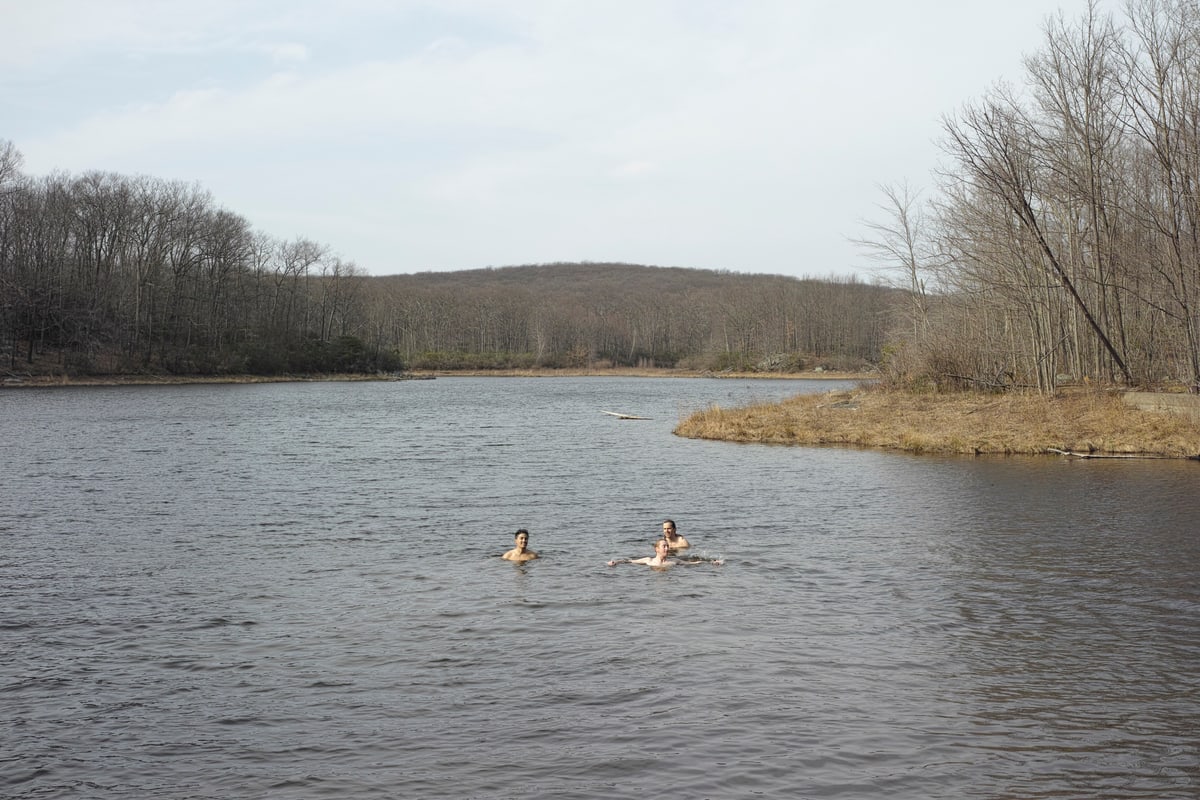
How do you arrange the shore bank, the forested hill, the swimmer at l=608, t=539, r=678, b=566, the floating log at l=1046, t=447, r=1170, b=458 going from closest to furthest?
the swimmer at l=608, t=539, r=678, b=566 < the floating log at l=1046, t=447, r=1170, b=458 < the shore bank < the forested hill

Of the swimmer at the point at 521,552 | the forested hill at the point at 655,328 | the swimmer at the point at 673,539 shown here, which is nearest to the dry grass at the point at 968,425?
the swimmer at the point at 673,539

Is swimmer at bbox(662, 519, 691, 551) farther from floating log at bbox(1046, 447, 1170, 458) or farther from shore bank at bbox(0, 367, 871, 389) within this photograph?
shore bank at bbox(0, 367, 871, 389)

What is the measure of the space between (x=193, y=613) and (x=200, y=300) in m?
96.5

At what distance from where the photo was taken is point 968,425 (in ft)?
112

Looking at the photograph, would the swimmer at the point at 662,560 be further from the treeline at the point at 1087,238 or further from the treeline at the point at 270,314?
the treeline at the point at 270,314

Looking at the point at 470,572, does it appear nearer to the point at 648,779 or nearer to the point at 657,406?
the point at 648,779

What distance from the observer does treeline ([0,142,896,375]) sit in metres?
85.1

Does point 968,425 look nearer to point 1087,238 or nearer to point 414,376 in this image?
point 1087,238

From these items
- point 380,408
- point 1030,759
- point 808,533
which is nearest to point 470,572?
point 808,533

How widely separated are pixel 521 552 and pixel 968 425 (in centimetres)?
2349

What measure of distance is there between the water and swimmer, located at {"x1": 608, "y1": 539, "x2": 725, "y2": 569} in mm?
274

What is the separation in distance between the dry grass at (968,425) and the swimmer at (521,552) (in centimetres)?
2082

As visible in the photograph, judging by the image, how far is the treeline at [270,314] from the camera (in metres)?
85.1

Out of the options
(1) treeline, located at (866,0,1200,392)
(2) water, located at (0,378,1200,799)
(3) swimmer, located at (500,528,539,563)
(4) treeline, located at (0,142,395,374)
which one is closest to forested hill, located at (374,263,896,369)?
(4) treeline, located at (0,142,395,374)
